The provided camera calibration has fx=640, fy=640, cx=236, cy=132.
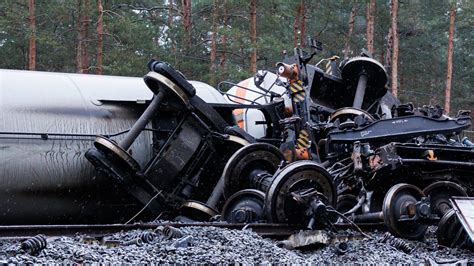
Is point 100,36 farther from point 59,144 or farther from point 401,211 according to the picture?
point 401,211

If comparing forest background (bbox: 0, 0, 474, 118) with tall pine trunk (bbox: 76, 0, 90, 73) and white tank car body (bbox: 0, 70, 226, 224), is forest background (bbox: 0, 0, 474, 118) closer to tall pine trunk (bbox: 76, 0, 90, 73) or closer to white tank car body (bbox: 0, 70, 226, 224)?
tall pine trunk (bbox: 76, 0, 90, 73)

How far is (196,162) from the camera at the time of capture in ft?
25.5

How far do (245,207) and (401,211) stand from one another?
62.2 inches

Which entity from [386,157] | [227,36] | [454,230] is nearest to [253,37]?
[227,36]

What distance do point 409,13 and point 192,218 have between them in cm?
2231

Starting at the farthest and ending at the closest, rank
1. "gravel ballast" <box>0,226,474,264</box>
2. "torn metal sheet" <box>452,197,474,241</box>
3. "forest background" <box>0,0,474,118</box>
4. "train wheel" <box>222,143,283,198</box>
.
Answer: "forest background" <box>0,0,474,118</box>, "train wheel" <box>222,143,283,198</box>, "torn metal sheet" <box>452,197,474,241</box>, "gravel ballast" <box>0,226,474,264</box>

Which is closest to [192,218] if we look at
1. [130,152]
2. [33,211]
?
[130,152]

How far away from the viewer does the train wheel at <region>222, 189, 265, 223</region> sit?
653 cm

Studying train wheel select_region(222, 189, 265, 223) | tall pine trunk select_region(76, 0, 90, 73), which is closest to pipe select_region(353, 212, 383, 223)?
train wheel select_region(222, 189, 265, 223)

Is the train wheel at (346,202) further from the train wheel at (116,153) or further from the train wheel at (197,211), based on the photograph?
the train wheel at (116,153)

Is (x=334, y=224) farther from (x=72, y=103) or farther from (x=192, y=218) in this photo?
(x=72, y=103)

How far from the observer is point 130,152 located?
7.62 meters

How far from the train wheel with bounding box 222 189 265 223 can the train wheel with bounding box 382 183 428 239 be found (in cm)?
126

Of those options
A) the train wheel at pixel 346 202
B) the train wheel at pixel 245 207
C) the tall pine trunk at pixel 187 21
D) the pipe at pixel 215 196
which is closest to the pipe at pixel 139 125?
the pipe at pixel 215 196
